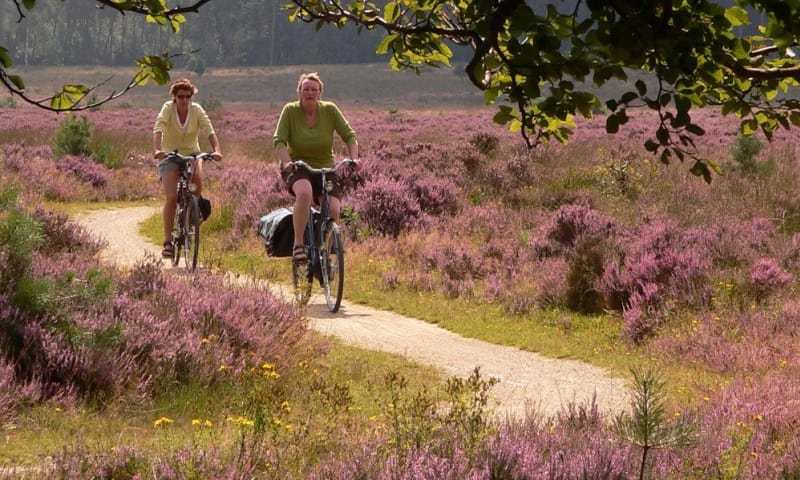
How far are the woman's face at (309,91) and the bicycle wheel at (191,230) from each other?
2565 mm

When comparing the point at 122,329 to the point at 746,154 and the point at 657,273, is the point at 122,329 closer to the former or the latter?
the point at 657,273

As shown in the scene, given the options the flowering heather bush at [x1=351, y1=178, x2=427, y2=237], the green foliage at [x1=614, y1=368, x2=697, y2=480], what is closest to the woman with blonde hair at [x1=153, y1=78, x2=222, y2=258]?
the flowering heather bush at [x1=351, y1=178, x2=427, y2=237]

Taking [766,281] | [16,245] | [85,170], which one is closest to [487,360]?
[766,281]

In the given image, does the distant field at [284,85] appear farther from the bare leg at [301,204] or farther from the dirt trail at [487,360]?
the dirt trail at [487,360]

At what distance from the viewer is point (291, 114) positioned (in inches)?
354

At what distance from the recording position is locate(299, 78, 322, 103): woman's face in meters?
8.91

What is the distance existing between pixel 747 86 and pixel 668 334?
4.50m

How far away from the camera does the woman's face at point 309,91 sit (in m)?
8.91

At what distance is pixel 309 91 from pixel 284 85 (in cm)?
9476

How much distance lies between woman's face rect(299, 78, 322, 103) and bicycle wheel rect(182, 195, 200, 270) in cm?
256

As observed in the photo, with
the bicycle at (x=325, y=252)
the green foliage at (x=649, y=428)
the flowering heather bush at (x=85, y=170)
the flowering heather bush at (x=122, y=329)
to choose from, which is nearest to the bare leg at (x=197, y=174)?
the bicycle at (x=325, y=252)

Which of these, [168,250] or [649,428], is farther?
[168,250]

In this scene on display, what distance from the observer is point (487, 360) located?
308 inches

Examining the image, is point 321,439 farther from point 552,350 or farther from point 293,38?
point 293,38
